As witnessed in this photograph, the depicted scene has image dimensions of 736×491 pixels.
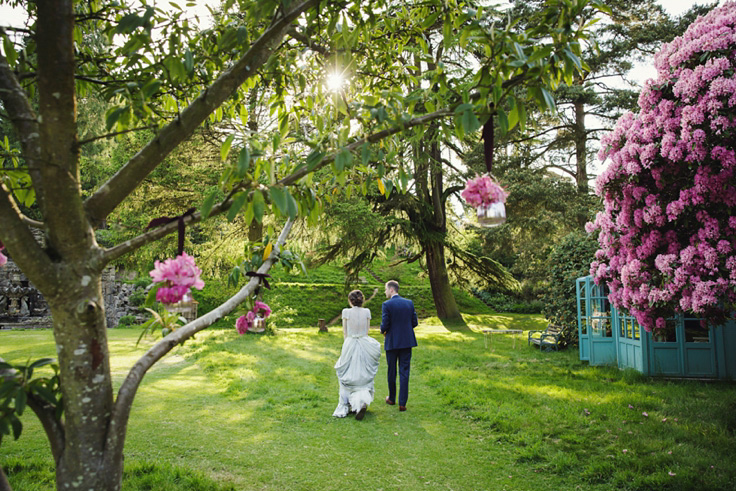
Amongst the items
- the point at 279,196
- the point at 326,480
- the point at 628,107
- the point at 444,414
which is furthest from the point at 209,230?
the point at 279,196

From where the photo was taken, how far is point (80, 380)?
5.51 feet

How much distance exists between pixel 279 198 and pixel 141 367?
94cm

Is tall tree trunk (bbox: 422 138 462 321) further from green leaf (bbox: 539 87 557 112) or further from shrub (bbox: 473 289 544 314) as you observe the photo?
green leaf (bbox: 539 87 557 112)

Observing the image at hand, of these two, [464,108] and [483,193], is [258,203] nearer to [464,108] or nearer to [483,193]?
[464,108]

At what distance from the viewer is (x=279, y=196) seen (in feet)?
5.57

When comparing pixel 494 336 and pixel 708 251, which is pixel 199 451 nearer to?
pixel 708 251

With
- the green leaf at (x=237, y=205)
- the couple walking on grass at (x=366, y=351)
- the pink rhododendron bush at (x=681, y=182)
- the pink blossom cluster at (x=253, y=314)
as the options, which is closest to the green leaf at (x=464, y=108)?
the green leaf at (x=237, y=205)

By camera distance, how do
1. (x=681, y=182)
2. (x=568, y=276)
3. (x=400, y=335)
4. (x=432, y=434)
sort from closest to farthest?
(x=681, y=182) → (x=432, y=434) → (x=400, y=335) → (x=568, y=276)

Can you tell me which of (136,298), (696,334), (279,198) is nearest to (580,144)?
(696,334)

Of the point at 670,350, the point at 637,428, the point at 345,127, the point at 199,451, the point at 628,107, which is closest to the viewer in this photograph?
the point at 345,127

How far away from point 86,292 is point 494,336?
14089 millimetres

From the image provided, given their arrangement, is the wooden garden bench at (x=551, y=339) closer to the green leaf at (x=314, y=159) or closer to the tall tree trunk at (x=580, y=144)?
the tall tree trunk at (x=580, y=144)

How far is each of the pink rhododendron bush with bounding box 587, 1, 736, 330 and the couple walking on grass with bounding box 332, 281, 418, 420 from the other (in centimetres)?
285

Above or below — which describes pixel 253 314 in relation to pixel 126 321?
above
